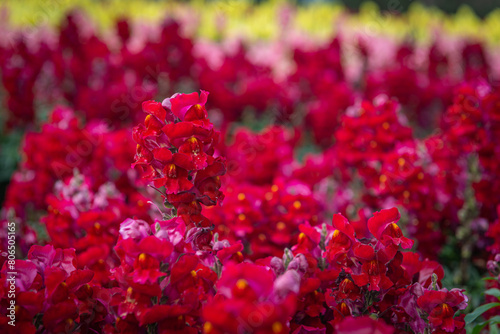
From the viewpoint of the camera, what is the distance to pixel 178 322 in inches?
38.4

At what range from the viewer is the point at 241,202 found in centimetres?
156

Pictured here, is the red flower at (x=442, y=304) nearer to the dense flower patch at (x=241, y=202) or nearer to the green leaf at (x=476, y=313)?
the dense flower patch at (x=241, y=202)

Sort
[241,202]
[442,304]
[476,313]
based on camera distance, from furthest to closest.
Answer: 1. [241,202]
2. [476,313]
3. [442,304]

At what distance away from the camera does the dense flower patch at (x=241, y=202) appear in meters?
0.98

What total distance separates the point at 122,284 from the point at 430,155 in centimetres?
164

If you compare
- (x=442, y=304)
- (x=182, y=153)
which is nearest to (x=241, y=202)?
(x=182, y=153)

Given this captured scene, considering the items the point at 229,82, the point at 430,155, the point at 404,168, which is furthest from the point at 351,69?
the point at 404,168

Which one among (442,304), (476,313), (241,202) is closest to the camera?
(442,304)

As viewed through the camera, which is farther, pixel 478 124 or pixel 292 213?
pixel 478 124

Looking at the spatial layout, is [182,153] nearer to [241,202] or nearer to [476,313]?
[241,202]

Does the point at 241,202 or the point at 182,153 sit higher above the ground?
the point at 182,153

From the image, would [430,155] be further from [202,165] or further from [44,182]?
[44,182]

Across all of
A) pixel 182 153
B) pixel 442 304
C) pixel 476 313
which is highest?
pixel 182 153

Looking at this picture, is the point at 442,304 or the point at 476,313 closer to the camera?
the point at 442,304
